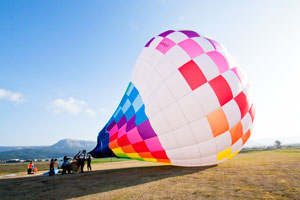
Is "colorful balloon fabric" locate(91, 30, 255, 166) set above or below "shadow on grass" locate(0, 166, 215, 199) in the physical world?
above

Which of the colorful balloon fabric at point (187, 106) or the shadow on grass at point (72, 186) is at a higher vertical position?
the colorful balloon fabric at point (187, 106)

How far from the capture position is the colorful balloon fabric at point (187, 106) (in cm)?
771

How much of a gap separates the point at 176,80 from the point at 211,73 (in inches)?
61.5

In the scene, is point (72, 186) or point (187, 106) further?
point (187, 106)

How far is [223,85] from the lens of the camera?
786 centimetres

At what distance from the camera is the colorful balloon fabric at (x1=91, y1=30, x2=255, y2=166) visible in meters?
7.71

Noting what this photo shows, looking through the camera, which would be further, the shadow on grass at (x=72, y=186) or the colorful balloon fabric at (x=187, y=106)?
the colorful balloon fabric at (x=187, y=106)

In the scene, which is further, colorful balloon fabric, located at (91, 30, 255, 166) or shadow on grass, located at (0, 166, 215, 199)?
colorful balloon fabric, located at (91, 30, 255, 166)

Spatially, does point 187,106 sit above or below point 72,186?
above

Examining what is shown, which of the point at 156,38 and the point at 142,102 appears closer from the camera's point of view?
the point at 142,102

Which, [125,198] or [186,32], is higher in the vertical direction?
[186,32]

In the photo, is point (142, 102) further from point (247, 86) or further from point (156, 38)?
point (247, 86)

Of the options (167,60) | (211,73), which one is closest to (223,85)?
(211,73)

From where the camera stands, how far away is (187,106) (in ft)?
25.2
